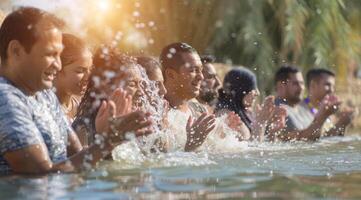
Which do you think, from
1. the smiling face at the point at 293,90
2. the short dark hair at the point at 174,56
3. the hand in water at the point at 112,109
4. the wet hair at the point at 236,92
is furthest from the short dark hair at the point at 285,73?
the hand in water at the point at 112,109

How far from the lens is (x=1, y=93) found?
5.14 meters

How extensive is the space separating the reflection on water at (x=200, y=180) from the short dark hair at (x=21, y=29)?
0.84 meters

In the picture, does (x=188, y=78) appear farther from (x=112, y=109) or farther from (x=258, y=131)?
(x=112, y=109)

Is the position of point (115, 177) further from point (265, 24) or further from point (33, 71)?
point (265, 24)

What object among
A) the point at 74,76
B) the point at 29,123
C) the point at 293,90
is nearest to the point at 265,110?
the point at 293,90

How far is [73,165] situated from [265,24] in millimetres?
10846

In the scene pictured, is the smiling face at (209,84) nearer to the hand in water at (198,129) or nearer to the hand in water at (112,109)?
the hand in water at (198,129)

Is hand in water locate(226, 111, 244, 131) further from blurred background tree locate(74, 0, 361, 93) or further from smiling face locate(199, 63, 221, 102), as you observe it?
blurred background tree locate(74, 0, 361, 93)

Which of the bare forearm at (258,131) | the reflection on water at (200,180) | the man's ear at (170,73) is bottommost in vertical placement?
the reflection on water at (200,180)

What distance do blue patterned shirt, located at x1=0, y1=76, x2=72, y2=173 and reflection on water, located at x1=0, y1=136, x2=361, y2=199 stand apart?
0.22 m

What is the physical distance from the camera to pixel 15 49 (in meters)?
5.35

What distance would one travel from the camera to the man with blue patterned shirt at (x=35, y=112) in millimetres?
5078

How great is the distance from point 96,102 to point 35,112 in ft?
3.98

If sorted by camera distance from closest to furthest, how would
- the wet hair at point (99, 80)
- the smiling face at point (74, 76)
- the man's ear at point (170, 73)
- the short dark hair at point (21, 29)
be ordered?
the short dark hair at point (21, 29) → the wet hair at point (99, 80) → the smiling face at point (74, 76) → the man's ear at point (170, 73)
